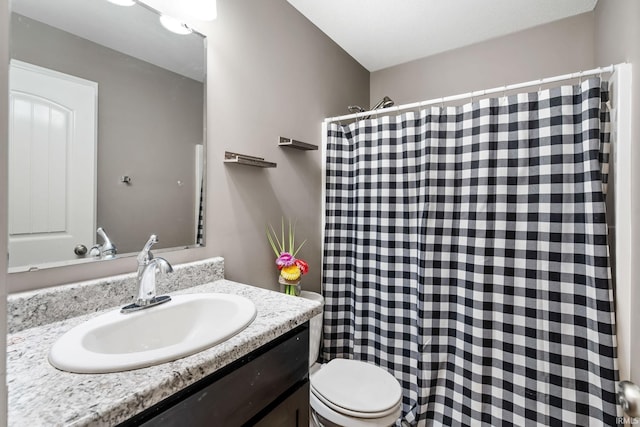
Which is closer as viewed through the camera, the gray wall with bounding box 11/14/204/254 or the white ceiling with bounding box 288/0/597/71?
the gray wall with bounding box 11/14/204/254

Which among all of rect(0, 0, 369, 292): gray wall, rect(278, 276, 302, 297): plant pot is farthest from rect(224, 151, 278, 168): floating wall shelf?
rect(278, 276, 302, 297): plant pot

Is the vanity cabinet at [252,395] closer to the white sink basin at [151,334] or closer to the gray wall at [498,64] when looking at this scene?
the white sink basin at [151,334]

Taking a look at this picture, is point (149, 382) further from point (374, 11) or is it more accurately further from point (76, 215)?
point (374, 11)

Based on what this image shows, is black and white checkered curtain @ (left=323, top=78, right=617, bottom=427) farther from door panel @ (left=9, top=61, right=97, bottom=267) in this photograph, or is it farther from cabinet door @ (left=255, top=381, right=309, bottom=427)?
door panel @ (left=9, top=61, right=97, bottom=267)

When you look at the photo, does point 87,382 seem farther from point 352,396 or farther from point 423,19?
point 423,19

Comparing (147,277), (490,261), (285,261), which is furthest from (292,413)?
(490,261)

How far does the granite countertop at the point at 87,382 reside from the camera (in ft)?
1.57

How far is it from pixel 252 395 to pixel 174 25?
1.36 metres

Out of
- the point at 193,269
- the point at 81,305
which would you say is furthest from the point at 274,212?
the point at 81,305

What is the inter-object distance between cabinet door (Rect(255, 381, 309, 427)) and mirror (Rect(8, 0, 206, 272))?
0.73m

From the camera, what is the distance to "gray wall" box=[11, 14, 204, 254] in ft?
2.94

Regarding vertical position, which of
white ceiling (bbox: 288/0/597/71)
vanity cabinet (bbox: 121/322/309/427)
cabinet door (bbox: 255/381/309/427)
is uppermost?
white ceiling (bbox: 288/0/597/71)

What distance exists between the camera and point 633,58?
1.12m

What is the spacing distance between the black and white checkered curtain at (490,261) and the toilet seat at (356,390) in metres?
0.33
